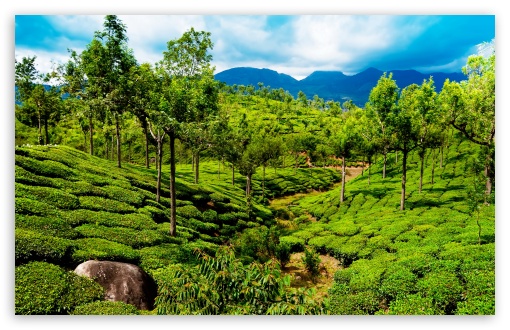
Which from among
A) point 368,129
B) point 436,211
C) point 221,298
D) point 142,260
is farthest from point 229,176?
point 221,298

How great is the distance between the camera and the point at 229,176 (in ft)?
158

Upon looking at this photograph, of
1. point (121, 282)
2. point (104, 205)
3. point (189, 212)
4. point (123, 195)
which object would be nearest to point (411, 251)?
point (121, 282)

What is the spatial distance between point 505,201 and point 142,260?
519 inches

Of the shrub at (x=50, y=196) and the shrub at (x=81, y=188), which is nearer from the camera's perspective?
the shrub at (x=50, y=196)

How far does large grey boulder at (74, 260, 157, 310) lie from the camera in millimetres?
8797

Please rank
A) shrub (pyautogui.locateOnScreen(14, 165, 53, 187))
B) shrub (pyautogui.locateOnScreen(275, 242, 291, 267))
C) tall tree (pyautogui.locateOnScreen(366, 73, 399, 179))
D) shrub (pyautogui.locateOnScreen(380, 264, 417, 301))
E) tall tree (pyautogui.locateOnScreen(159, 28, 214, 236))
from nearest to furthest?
shrub (pyautogui.locateOnScreen(380, 264, 417, 301)), tall tree (pyautogui.locateOnScreen(159, 28, 214, 236)), shrub (pyautogui.locateOnScreen(14, 165, 53, 187)), shrub (pyautogui.locateOnScreen(275, 242, 291, 267)), tall tree (pyautogui.locateOnScreen(366, 73, 399, 179))

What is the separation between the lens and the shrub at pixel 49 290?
8.12 m

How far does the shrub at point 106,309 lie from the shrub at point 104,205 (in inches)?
285

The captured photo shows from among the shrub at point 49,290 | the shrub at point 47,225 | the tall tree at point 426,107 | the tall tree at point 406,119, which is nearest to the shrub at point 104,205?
the shrub at point 47,225

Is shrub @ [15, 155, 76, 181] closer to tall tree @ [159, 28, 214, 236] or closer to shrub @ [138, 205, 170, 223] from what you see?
shrub @ [138, 205, 170, 223]

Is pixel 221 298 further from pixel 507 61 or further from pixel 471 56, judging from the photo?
pixel 471 56

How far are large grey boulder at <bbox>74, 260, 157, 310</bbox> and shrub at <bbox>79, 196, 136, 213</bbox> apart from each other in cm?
600

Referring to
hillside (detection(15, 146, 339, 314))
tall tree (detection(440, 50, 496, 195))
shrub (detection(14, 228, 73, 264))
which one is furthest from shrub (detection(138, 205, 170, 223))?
tall tree (detection(440, 50, 496, 195))

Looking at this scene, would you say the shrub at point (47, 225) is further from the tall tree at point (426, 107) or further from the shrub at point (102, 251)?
the tall tree at point (426, 107)
